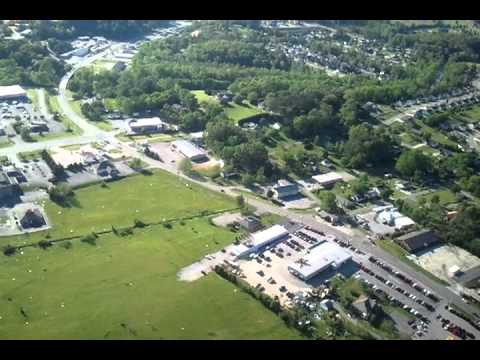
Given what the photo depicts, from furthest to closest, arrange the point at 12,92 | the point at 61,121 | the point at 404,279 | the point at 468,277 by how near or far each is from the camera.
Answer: the point at 12,92
the point at 61,121
the point at 468,277
the point at 404,279

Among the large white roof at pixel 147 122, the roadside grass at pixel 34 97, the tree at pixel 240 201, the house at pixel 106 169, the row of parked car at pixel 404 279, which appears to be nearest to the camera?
the row of parked car at pixel 404 279

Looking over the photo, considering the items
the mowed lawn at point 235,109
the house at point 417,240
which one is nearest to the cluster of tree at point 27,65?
the mowed lawn at point 235,109

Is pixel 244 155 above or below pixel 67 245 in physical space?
above

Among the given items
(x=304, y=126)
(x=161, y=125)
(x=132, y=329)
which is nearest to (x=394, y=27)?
(x=304, y=126)

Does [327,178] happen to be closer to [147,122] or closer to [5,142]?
[147,122]

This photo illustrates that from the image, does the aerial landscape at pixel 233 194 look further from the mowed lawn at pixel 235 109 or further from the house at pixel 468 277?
the mowed lawn at pixel 235 109

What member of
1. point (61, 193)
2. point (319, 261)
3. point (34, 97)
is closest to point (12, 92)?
point (34, 97)

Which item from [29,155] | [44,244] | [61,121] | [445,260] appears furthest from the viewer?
[61,121]

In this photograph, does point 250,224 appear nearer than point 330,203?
Yes
